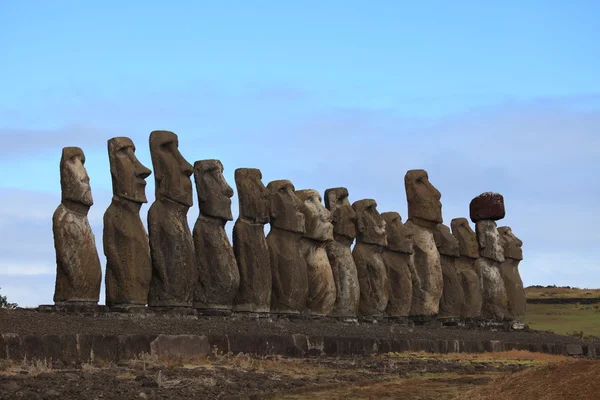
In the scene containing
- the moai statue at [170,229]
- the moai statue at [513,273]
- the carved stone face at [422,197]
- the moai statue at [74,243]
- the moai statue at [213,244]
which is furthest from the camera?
the moai statue at [513,273]

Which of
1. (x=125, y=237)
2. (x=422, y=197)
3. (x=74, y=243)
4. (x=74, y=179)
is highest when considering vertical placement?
(x=422, y=197)

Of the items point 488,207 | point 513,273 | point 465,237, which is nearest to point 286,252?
point 465,237

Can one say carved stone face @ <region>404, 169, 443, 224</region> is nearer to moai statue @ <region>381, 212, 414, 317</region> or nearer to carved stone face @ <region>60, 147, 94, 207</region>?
moai statue @ <region>381, 212, 414, 317</region>

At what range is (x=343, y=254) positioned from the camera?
74.2ft

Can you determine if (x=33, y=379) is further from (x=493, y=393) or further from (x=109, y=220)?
(x=109, y=220)

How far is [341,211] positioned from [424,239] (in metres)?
3.30

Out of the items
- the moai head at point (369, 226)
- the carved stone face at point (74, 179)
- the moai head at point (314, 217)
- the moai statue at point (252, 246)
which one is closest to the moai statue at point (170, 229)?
the carved stone face at point (74, 179)

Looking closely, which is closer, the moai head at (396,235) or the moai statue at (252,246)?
the moai statue at (252,246)

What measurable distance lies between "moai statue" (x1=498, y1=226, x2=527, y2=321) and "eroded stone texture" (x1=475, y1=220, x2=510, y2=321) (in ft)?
0.89

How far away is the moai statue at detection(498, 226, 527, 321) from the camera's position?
92.9ft

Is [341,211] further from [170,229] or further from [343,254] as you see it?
[170,229]

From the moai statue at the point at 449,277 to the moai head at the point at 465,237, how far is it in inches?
24.3

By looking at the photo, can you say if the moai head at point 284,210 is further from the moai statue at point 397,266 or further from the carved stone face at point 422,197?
the carved stone face at point 422,197

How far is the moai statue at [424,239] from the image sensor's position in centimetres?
2509
